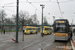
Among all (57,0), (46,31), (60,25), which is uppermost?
(57,0)

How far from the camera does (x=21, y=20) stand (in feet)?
236

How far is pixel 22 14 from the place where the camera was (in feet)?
231

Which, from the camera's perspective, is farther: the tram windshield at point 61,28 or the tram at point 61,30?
the tram windshield at point 61,28

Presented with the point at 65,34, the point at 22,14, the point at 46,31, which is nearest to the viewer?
the point at 65,34

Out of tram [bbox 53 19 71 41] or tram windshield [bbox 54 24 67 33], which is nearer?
tram [bbox 53 19 71 41]

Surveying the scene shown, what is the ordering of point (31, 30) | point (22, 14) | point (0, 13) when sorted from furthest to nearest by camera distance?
point (22, 14) < point (0, 13) < point (31, 30)

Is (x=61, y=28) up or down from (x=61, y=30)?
up

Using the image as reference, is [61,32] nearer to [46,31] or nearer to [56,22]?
[56,22]

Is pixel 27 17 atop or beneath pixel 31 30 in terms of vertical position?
atop

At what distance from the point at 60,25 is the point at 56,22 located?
0.78 metres

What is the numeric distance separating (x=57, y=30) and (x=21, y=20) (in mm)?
56869

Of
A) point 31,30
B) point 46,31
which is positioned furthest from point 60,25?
point 31,30

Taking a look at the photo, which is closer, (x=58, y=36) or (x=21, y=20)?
(x=58, y=36)

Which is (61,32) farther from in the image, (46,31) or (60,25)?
(46,31)
